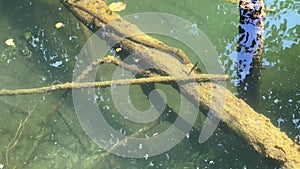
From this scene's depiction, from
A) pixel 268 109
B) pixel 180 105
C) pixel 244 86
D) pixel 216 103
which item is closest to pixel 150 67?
pixel 180 105

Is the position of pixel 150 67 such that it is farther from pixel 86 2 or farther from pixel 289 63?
pixel 289 63

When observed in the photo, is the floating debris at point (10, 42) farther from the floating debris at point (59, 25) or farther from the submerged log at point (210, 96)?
the submerged log at point (210, 96)

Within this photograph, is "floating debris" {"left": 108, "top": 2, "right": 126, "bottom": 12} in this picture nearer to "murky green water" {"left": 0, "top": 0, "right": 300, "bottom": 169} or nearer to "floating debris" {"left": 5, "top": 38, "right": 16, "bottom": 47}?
"murky green water" {"left": 0, "top": 0, "right": 300, "bottom": 169}

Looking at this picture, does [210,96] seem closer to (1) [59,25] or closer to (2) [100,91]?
(2) [100,91]

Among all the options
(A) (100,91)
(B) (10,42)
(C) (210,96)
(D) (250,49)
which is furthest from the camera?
(B) (10,42)

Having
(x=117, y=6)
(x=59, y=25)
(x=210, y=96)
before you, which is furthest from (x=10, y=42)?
(x=210, y=96)

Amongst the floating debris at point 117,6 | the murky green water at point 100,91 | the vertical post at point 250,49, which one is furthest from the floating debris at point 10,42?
the vertical post at point 250,49

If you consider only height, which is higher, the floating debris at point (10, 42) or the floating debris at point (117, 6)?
the floating debris at point (117, 6)
